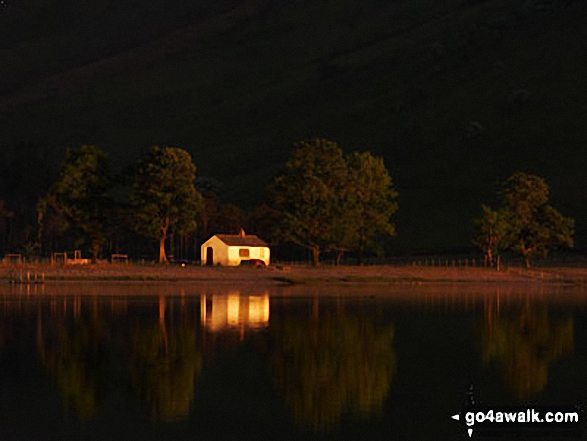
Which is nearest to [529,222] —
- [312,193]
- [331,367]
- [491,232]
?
[491,232]

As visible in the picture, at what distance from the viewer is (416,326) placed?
240 ft

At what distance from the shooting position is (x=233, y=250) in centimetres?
15638

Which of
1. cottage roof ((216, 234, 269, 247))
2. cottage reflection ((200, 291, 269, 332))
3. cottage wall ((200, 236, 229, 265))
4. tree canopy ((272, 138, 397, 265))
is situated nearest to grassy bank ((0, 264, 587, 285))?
tree canopy ((272, 138, 397, 265))

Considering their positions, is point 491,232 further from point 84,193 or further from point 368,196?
point 84,193

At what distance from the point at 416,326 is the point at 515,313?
16074mm

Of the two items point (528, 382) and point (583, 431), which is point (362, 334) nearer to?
point (528, 382)

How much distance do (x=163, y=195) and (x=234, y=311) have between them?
197 feet

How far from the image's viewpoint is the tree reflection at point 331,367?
135ft

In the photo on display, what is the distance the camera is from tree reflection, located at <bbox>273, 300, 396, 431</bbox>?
41.1m

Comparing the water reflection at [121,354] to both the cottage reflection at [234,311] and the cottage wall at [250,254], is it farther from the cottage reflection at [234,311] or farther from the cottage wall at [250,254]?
the cottage wall at [250,254]

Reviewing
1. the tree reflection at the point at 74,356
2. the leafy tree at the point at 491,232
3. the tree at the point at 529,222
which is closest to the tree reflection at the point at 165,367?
the tree reflection at the point at 74,356

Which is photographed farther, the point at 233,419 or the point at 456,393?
the point at 456,393

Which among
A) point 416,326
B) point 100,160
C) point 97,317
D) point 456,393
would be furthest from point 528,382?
point 100,160

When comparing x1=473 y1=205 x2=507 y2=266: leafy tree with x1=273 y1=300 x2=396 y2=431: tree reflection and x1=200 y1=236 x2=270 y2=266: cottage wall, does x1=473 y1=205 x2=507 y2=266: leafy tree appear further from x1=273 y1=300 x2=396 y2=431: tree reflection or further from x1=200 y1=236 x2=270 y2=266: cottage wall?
x1=273 y1=300 x2=396 y2=431: tree reflection
